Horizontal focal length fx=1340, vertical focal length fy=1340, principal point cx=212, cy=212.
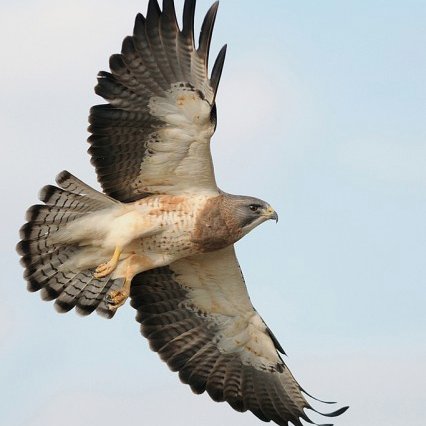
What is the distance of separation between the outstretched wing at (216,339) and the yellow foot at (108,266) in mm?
1209

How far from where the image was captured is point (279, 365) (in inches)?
689

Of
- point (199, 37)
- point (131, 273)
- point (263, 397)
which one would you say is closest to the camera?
point (199, 37)

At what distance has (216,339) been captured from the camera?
57.6 feet

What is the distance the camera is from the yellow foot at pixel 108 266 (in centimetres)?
1600

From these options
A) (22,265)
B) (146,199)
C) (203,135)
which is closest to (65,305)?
(22,265)

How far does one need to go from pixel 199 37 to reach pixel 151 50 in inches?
23.8

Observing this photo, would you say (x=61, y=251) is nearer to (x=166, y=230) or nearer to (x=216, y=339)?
(x=166, y=230)

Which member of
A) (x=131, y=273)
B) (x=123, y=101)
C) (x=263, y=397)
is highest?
(x=123, y=101)

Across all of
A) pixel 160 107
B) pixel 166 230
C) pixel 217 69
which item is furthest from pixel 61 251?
pixel 217 69

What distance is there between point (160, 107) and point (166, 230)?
1479mm

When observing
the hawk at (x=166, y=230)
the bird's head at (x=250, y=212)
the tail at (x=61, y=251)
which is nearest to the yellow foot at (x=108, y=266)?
the hawk at (x=166, y=230)

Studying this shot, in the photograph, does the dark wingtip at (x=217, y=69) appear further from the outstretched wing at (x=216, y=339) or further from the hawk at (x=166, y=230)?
the outstretched wing at (x=216, y=339)

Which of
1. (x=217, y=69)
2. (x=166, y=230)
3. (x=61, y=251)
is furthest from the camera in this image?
(x=61, y=251)

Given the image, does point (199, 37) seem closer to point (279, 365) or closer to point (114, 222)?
→ point (114, 222)
